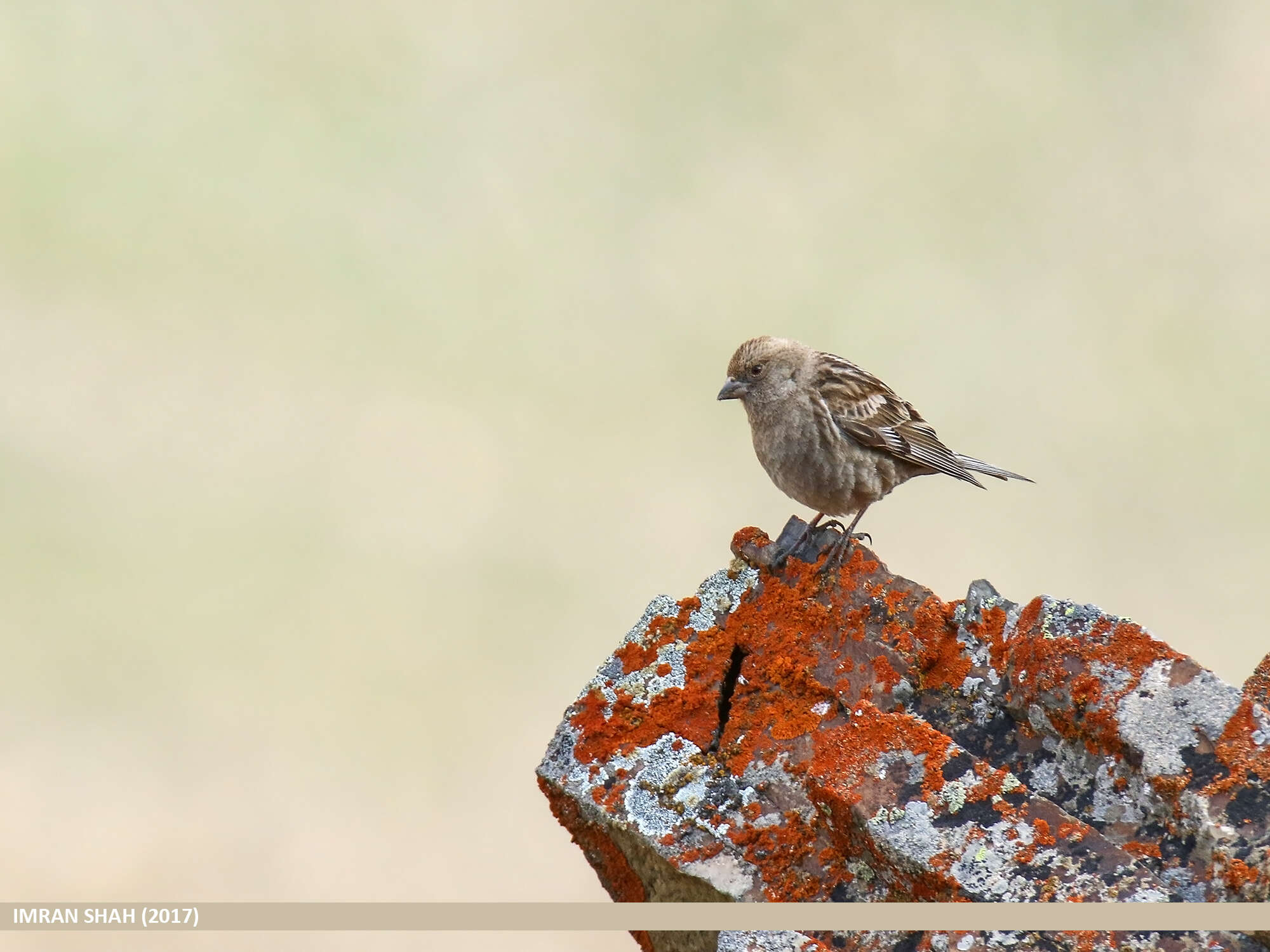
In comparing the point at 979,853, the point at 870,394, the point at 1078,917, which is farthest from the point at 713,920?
the point at 870,394

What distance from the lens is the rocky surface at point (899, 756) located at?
4539 millimetres

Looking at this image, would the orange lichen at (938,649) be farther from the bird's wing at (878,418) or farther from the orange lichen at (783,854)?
the bird's wing at (878,418)

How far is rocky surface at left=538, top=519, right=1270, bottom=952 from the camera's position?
4539 mm

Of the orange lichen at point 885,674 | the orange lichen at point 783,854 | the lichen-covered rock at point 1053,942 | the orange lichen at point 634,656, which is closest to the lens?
the lichen-covered rock at point 1053,942

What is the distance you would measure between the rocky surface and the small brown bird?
4.47ft

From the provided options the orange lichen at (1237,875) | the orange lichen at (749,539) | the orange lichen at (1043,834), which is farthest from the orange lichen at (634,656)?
the orange lichen at (1237,875)

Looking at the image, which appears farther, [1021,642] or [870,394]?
[870,394]

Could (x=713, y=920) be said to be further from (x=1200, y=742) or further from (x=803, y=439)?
(x=803, y=439)

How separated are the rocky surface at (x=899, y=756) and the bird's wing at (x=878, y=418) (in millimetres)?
1662

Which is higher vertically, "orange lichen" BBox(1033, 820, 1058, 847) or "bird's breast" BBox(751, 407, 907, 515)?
"bird's breast" BBox(751, 407, 907, 515)

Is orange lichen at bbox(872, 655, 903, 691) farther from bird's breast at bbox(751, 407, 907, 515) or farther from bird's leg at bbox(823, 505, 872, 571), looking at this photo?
bird's breast at bbox(751, 407, 907, 515)

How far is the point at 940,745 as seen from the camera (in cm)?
502

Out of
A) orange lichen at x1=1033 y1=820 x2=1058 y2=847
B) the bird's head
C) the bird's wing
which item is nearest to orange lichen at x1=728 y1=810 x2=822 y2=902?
orange lichen at x1=1033 y1=820 x2=1058 y2=847

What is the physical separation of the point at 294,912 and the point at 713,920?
1.65 meters
